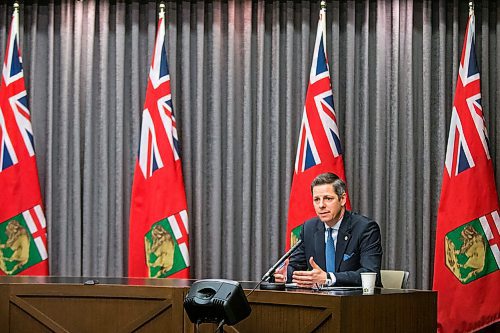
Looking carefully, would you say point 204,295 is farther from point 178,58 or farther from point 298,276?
point 178,58

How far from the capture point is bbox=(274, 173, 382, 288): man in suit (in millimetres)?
5027

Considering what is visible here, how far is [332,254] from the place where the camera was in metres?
5.14

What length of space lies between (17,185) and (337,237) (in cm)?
304

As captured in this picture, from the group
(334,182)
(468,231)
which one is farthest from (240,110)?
(334,182)

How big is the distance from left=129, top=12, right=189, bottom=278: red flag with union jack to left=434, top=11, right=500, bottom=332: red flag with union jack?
78.9 inches

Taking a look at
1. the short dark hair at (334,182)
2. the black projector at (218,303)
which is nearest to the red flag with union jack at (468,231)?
the short dark hair at (334,182)

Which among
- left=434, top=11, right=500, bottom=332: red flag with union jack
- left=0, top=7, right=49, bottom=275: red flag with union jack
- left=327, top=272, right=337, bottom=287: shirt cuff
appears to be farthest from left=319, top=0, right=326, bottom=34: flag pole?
left=327, top=272, right=337, bottom=287: shirt cuff

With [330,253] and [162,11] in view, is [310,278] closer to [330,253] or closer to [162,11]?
[330,253]

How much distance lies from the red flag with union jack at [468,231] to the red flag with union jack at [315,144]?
0.80 meters

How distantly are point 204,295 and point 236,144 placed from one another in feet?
10.4

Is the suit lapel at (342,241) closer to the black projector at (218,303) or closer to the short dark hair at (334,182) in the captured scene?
the short dark hair at (334,182)

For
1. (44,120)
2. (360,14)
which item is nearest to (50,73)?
(44,120)

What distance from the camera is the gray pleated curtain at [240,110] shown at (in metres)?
6.95

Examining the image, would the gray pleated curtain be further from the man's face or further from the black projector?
the black projector
